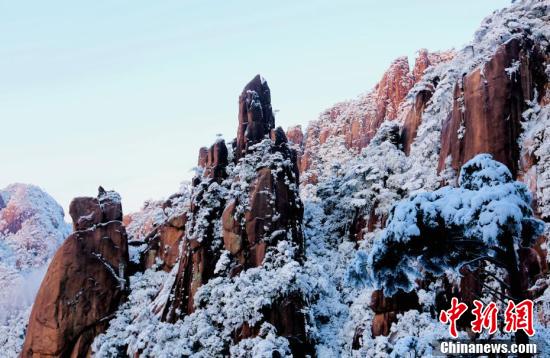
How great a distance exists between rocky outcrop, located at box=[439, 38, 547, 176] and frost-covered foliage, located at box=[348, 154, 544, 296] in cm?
1310

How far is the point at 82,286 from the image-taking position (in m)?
30.7

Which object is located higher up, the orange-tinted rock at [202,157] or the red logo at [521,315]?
the orange-tinted rock at [202,157]

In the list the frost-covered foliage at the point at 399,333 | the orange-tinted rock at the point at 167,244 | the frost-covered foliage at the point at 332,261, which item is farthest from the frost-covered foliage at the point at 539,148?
the orange-tinted rock at the point at 167,244

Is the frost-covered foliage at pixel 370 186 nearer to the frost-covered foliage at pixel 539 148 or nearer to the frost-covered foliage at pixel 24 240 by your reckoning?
the frost-covered foliage at pixel 539 148

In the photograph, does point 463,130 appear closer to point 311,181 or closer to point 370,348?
point 370,348

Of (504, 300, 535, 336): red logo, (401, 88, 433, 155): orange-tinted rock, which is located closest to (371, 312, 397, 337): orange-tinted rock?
(401, 88, 433, 155): orange-tinted rock

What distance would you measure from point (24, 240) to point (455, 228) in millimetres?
74773

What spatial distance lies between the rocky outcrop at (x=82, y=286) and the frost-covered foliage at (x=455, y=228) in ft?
81.3

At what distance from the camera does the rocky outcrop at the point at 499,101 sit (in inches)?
857

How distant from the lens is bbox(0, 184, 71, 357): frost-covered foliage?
5572 centimetres

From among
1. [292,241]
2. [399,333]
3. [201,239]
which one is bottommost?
[399,333]

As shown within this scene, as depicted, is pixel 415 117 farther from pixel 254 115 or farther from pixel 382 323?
pixel 382 323

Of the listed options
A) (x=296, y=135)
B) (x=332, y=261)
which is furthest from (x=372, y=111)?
(x=332, y=261)

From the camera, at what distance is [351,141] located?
5759cm
